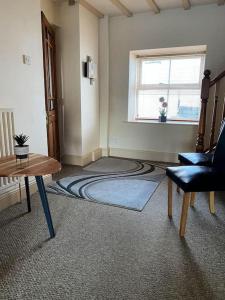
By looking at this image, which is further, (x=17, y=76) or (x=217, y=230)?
(x=17, y=76)

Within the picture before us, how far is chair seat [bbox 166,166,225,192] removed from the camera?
1.73 m

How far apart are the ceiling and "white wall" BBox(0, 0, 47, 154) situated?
3.92ft

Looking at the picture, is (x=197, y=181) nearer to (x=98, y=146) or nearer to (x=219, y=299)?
(x=219, y=299)

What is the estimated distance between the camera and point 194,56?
3695 millimetres

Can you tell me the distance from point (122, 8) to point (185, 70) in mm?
1395

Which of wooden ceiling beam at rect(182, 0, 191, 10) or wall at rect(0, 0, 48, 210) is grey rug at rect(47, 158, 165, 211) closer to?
wall at rect(0, 0, 48, 210)

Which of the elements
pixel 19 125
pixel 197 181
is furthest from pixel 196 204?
pixel 19 125

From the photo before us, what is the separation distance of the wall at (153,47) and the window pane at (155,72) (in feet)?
1.22

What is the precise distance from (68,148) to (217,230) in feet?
8.32

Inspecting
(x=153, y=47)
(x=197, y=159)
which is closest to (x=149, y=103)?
(x=153, y=47)

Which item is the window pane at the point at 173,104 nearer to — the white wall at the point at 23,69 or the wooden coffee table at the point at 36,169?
the white wall at the point at 23,69

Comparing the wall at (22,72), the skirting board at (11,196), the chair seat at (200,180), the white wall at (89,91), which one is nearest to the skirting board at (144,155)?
the white wall at (89,91)

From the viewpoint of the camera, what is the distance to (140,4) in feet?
10.7

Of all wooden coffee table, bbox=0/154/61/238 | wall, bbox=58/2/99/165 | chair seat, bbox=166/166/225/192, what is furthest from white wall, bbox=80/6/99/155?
chair seat, bbox=166/166/225/192
